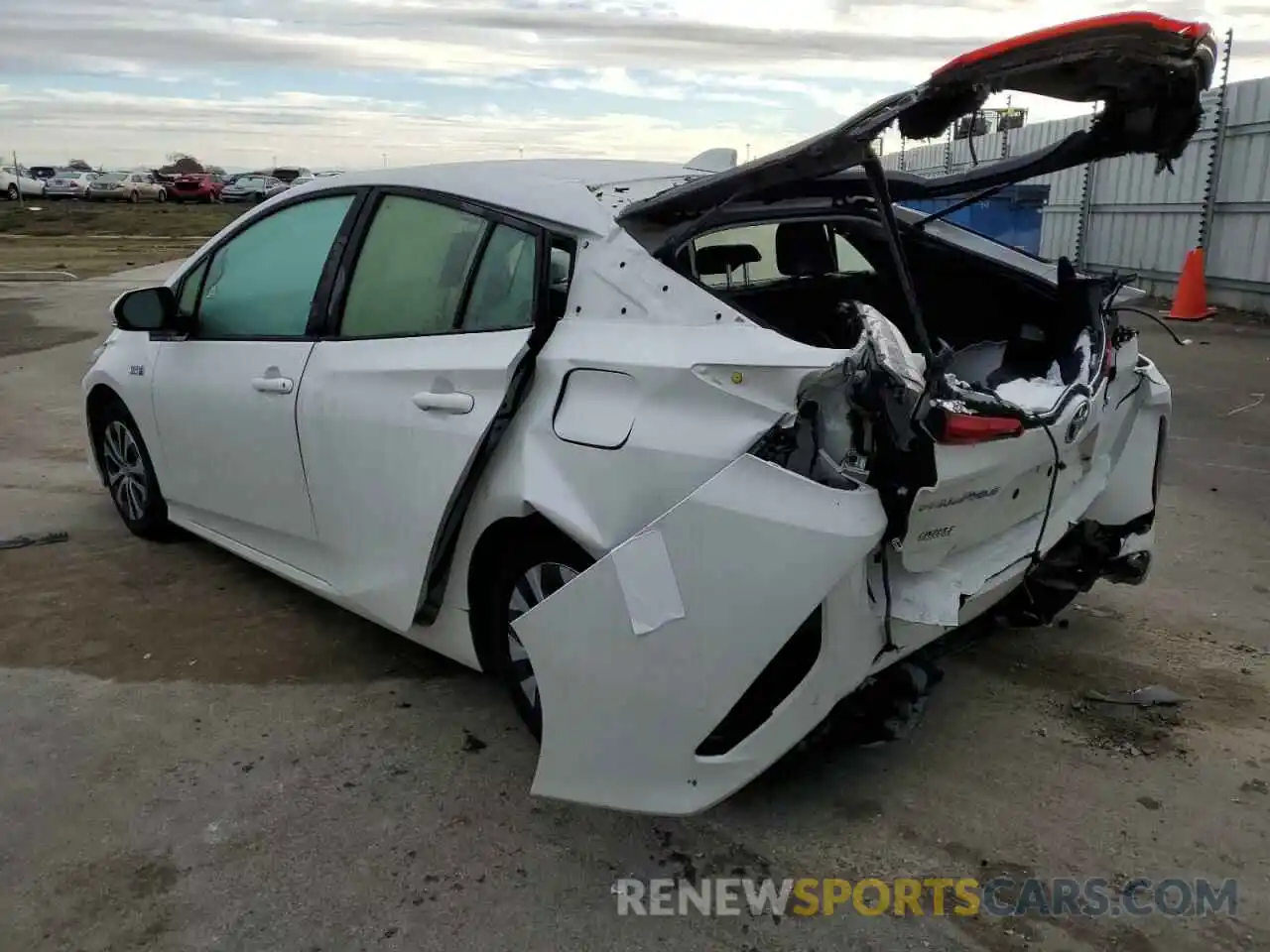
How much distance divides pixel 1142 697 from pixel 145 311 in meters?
3.93

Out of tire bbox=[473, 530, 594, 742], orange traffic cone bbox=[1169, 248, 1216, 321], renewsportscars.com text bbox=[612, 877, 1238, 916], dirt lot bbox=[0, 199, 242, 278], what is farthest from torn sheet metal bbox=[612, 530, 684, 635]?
dirt lot bbox=[0, 199, 242, 278]

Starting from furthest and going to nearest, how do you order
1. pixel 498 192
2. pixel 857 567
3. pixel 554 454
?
1. pixel 498 192
2. pixel 554 454
3. pixel 857 567

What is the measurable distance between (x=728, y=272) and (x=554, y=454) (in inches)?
43.5

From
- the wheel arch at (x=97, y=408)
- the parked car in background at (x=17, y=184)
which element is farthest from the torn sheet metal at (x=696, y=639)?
the parked car in background at (x=17, y=184)

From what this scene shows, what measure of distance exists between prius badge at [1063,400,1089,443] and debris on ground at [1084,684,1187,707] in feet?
3.42

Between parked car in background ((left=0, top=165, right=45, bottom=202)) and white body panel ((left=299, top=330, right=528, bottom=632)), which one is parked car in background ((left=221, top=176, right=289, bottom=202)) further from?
white body panel ((left=299, top=330, right=528, bottom=632))

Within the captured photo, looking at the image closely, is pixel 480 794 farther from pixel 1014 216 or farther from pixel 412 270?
pixel 1014 216

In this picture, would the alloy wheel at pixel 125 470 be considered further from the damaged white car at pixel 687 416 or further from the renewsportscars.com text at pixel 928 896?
the renewsportscars.com text at pixel 928 896

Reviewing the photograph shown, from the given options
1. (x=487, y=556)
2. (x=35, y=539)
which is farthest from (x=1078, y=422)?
(x=35, y=539)

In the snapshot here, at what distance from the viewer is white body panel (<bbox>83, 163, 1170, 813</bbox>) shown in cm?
241

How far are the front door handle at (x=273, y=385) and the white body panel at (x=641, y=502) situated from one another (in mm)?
45

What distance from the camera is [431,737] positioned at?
3314mm

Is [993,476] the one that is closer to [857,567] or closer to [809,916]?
[857,567]

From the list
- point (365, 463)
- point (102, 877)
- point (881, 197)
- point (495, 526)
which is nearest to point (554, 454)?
point (495, 526)
